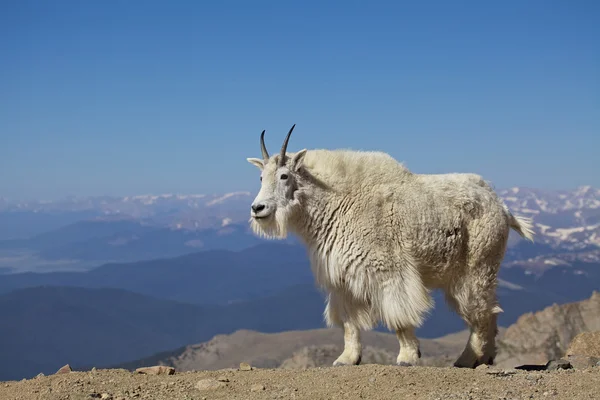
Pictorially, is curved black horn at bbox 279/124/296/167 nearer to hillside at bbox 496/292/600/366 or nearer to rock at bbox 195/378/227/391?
rock at bbox 195/378/227/391

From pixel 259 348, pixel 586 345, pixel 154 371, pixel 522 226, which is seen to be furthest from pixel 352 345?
pixel 259 348

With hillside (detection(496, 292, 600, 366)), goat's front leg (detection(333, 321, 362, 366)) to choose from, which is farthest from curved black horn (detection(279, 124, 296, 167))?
hillside (detection(496, 292, 600, 366))

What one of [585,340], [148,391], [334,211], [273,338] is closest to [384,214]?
[334,211]

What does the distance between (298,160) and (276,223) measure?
3.64 ft

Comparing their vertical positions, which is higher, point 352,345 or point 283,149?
point 283,149

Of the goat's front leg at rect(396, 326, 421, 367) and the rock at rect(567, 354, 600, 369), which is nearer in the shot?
the goat's front leg at rect(396, 326, 421, 367)

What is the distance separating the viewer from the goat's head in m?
9.82

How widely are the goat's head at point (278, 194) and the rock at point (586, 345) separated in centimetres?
682

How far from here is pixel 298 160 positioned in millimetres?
10094

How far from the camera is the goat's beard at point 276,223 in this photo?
988cm

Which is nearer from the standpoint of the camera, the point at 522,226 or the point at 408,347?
the point at 408,347

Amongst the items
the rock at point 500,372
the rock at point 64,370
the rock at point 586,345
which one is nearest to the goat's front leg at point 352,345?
the rock at point 500,372

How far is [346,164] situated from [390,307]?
8.44 feet

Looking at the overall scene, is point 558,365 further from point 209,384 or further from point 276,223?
point 209,384
